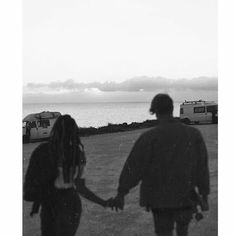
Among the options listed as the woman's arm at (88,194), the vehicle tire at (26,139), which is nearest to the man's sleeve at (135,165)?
the woman's arm at (88,194)

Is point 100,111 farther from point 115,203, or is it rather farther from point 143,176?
point 115,203

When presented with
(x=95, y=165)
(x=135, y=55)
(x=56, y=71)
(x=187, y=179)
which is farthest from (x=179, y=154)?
(x=56, y=71)

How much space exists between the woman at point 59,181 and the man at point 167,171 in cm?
45

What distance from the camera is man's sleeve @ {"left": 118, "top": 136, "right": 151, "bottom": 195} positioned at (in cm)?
422

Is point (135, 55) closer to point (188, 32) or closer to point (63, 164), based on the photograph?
point (188, 32)

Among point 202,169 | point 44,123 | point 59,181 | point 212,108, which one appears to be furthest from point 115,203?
point 212,108

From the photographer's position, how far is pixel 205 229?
4.43 meters

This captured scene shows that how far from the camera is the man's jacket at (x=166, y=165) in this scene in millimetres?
4199

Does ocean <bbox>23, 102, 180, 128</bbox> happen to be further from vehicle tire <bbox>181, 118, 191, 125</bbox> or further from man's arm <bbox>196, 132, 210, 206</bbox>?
man's arm <bbox>196, 132, 210, 206</bbox>

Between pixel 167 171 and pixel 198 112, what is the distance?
0.77 metres

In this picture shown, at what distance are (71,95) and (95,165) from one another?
2.61 feet

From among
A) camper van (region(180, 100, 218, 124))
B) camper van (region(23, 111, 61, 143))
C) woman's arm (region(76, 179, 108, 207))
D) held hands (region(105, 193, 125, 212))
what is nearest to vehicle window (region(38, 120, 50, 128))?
camper van (region(23, 111, 61, 143))

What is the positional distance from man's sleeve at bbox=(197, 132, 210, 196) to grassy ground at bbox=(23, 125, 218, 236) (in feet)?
0.26

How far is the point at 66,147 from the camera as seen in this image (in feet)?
13.8
